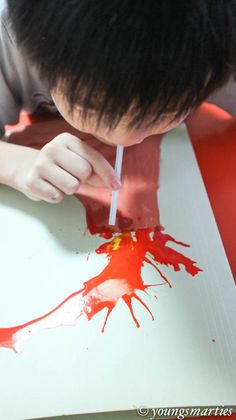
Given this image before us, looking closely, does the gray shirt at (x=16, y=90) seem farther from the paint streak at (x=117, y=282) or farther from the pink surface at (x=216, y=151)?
the paint streak at (x=117, y=282)

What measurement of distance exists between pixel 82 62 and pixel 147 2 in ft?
0.16

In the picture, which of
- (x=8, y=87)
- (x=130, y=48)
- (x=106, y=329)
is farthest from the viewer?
(x=8, y=87)

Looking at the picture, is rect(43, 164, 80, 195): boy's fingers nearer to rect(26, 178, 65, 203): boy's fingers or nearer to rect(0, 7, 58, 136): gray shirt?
rect(26, 178, 65, 203): boy's fingers

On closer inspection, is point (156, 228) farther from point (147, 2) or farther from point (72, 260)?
point (147, 2)

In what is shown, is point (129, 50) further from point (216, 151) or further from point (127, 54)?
point (216, 151)

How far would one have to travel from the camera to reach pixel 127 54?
239 millimetres

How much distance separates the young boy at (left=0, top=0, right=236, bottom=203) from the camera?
23 cm

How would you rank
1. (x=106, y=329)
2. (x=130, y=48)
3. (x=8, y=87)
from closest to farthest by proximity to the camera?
1. (x=130, y=48)
2. (x=106, y=329)
3. (x=8, y=87)

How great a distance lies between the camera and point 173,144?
1.80 ft

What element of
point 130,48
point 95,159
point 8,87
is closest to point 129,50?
point 130,48

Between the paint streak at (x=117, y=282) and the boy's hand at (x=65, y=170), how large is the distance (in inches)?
2.6

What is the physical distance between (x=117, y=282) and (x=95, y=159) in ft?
0.42

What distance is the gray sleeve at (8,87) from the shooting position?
49 cm

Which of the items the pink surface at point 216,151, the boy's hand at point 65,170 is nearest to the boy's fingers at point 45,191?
the boy's hand at point 65,170
